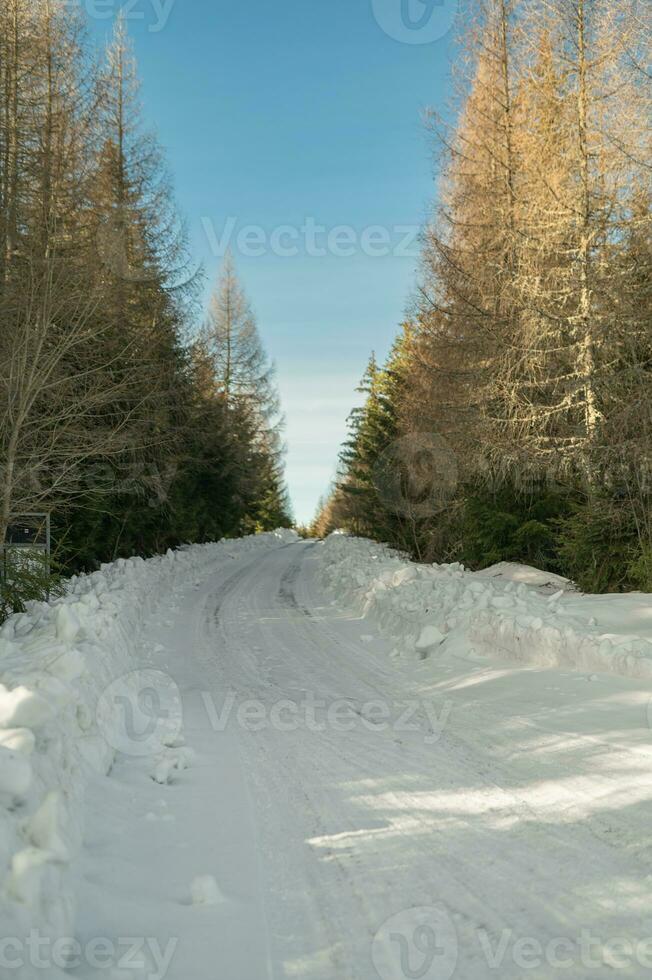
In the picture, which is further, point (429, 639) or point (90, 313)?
point (90, 313)

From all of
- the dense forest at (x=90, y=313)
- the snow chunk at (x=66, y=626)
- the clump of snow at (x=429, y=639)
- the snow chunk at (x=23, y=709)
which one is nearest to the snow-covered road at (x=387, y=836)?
the snow chunk at (x=23, y=709)

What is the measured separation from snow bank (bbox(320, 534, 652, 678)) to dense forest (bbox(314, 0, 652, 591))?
6.45 ft

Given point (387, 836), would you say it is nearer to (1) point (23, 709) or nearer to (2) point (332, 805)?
(2) point (332, 805)

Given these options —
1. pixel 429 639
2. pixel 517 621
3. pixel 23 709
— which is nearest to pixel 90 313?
pixel 429 639

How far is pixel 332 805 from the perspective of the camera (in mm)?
3979

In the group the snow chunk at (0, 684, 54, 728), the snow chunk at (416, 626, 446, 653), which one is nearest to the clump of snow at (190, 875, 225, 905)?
the snow chunk at (0, 684, 54, 728)

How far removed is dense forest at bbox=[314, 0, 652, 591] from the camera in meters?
10.5

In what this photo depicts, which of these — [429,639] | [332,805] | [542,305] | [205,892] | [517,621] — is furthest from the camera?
[542,305]

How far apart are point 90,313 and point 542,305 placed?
825 centimetres

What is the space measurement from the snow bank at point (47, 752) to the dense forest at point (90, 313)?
2738 millimetres

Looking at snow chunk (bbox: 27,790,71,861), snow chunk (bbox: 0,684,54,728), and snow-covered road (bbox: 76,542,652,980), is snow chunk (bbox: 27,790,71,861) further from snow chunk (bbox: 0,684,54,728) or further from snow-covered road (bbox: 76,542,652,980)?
snow chunk (bbox: 0,684,54,728)

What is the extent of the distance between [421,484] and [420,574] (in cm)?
540

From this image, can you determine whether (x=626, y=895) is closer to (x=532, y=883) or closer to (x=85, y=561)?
(x=532, y=883)

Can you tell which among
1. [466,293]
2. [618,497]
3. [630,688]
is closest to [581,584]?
[618,497]
